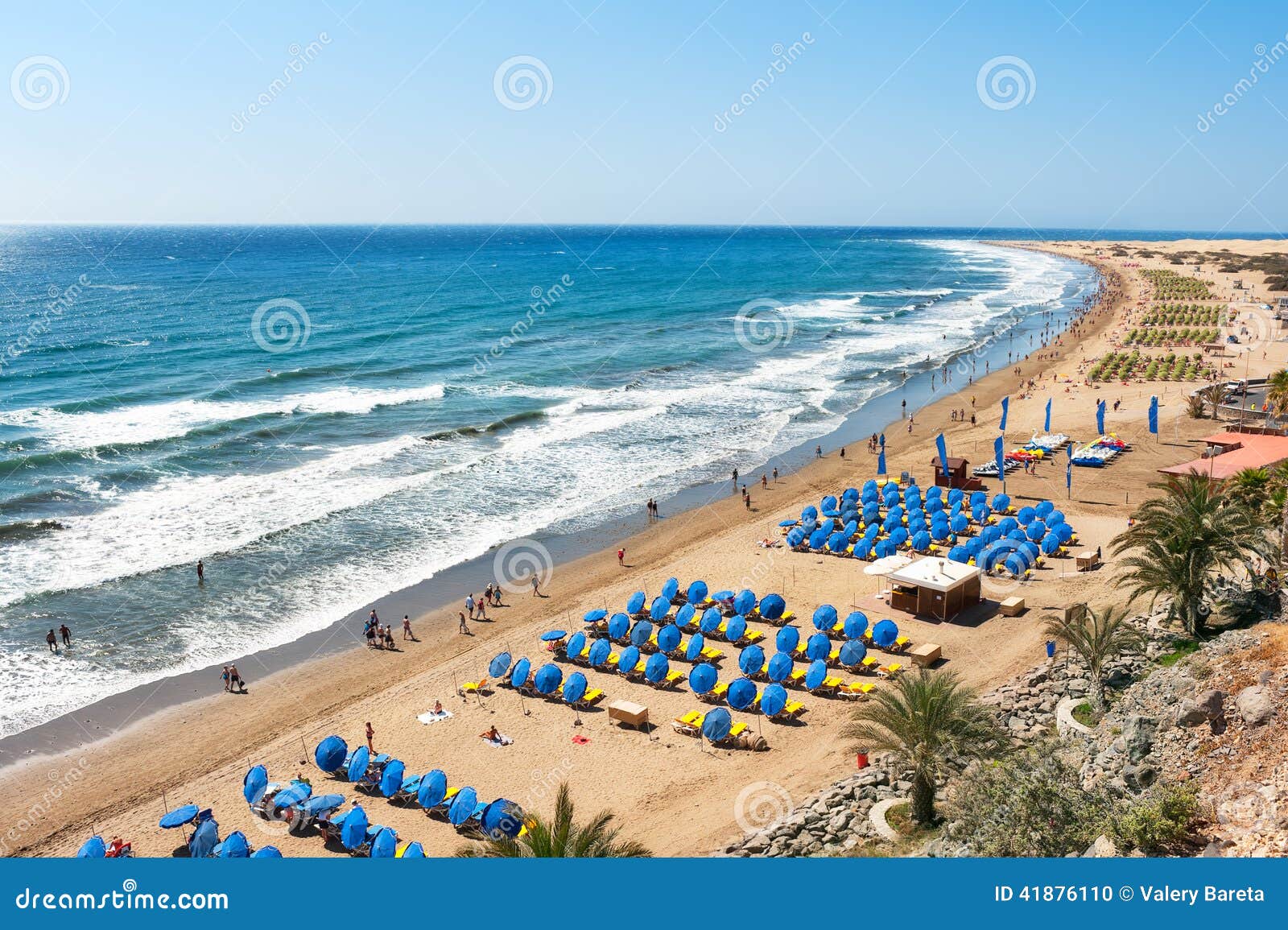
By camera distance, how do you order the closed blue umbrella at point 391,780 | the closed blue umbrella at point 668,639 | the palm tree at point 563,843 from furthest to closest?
the closed blue umbrella at point 668,639, the closed blue umbrella at point 391,780, the palm tree at point 563,843

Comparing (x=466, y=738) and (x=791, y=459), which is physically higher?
(x=791, y=459)

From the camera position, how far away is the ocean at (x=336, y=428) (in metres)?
30.9

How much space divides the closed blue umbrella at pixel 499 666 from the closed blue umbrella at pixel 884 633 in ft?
36.0

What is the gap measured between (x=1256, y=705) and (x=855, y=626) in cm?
1299

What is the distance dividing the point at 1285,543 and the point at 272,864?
24.4 m

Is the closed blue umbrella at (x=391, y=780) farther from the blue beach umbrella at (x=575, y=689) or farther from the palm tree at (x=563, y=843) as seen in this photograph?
the palm tree at (x=563, y=843)

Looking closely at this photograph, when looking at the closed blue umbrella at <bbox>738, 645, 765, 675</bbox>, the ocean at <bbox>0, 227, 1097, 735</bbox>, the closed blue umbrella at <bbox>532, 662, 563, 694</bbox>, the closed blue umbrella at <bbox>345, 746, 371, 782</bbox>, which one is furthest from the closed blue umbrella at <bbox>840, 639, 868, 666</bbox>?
the ocean at <bbox>0, 227, 1097, 735</bbox>

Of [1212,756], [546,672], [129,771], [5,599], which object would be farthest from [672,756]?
[5,599]

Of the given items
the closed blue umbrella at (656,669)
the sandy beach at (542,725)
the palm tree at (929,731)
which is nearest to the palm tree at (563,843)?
the sandy beach at (542,725)

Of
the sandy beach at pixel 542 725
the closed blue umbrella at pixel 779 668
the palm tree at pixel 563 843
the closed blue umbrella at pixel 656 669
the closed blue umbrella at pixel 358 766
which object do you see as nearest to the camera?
the palm tree at pixel 563 843

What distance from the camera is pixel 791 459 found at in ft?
154

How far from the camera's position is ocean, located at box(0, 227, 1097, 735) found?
30.9m

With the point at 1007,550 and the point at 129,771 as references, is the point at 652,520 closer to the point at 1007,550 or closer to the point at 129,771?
the point at 1007,550

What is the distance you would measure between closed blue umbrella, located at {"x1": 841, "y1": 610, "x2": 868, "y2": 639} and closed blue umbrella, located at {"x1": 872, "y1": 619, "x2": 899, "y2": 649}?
0.33 m
